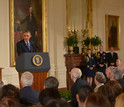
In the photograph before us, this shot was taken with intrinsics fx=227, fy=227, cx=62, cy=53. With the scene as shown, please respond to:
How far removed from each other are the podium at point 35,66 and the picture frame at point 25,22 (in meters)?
3.77

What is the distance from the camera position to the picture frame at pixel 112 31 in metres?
13.3

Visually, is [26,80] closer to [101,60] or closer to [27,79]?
[27,79]

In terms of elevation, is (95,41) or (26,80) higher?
(95,41)

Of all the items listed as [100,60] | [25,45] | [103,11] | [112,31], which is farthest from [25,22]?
[112,31]

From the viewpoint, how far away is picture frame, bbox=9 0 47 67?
31.3 feet

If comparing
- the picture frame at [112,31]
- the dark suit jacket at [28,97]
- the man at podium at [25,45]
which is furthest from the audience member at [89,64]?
the dark suit jacket at [28,97]

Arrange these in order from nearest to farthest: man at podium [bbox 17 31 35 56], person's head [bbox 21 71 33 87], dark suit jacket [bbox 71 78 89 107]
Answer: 1. person's head [bbox 21 71 33 87]
2. dark suit jacket [bbox 71 78 89 107]
3. man at podium [bbox 17 31 35 56]

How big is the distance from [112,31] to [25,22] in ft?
19.1

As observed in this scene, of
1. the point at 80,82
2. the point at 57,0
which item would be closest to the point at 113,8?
the point at 57,0

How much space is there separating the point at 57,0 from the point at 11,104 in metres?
9.23

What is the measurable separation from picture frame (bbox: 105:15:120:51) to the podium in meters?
7.96

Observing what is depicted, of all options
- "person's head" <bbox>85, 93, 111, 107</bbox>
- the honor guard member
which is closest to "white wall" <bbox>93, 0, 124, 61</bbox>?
the honor guard member

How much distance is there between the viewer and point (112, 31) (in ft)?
44.4

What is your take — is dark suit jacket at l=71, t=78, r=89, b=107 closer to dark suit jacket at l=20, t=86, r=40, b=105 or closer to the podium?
dark suit jacket at l=20, t=86, r=40, b=105
